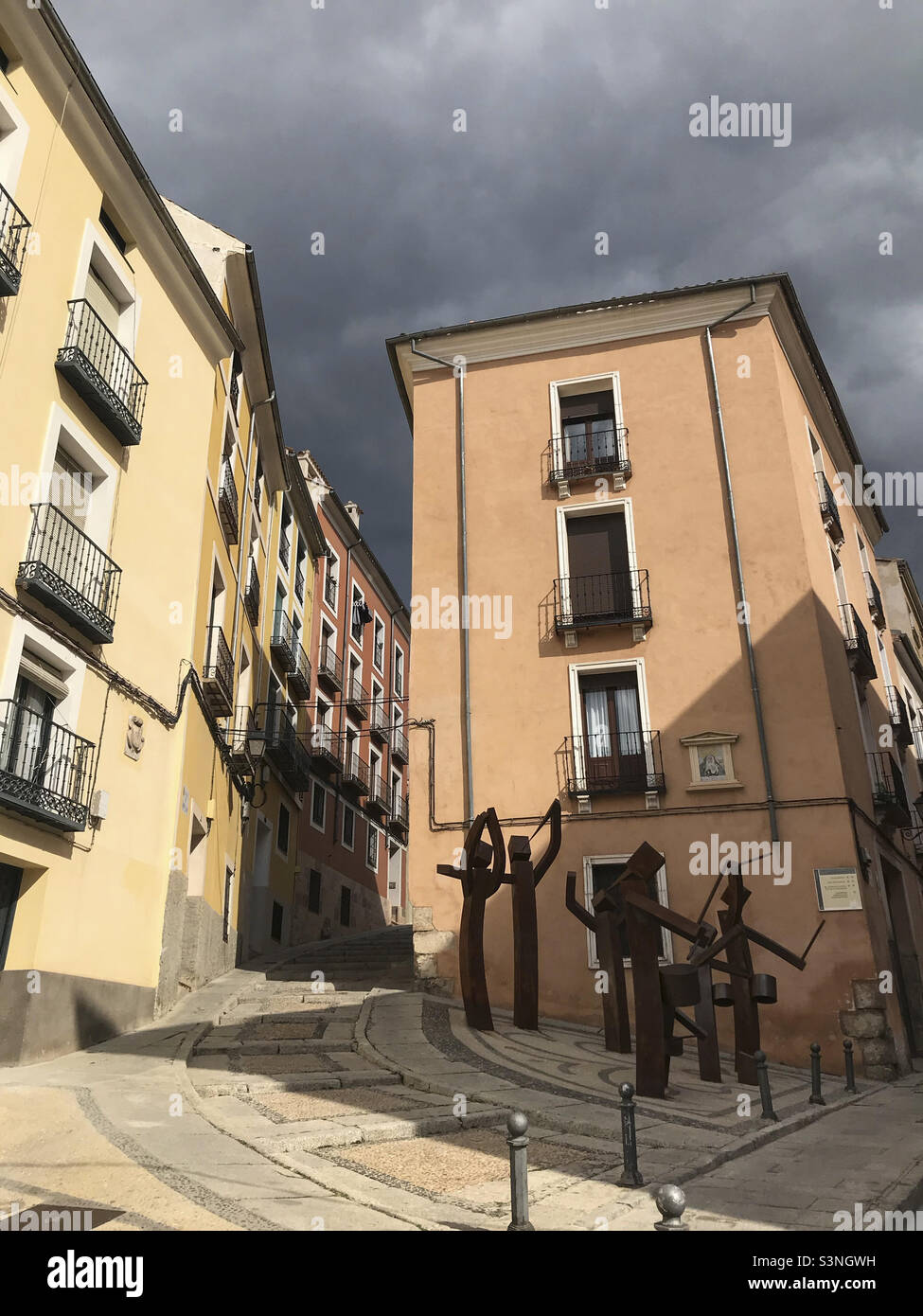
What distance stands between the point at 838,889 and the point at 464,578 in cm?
875

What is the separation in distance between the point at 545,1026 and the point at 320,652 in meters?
18.1

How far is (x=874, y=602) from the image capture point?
Answer: 24.0 meters

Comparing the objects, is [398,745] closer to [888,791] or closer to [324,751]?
[324,751]

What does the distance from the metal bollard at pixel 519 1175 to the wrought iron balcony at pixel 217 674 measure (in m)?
12.8

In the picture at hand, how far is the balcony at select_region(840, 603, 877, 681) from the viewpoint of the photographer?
761 inches

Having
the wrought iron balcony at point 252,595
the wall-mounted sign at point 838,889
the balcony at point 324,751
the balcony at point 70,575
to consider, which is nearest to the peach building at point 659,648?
the wall-mounted sign at point 838,889

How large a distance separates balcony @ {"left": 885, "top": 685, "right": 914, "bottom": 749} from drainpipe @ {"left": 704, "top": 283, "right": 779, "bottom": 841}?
26.7ft

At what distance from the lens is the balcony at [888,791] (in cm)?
1830

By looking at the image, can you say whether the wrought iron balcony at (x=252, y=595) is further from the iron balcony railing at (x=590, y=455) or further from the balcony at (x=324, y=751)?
the iron balcony railing at (x=590, y=455)

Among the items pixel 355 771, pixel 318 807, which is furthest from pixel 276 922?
pixel 355 771

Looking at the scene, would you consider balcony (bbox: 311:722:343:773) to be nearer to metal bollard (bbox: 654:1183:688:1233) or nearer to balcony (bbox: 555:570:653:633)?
balcony (bbox: 555:570:653:633)

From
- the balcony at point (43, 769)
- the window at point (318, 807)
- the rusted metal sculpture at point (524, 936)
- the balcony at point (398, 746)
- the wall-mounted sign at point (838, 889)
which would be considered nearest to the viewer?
the balcony at point (43, 769)
